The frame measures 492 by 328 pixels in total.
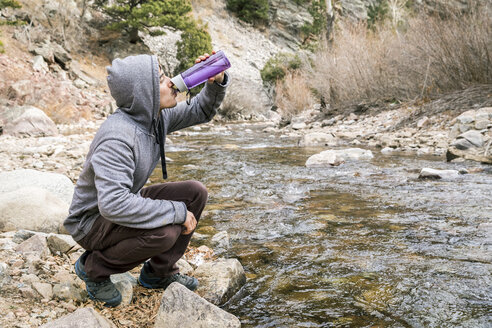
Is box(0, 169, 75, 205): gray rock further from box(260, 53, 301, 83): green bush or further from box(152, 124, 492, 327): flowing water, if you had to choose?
box(260, 53, 301, 83): green bush

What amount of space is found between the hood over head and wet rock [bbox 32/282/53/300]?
915 millimetres

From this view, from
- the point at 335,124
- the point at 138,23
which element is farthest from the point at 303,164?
the point at 138,23

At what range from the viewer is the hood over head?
1931 millimetres

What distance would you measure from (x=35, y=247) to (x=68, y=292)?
50cm

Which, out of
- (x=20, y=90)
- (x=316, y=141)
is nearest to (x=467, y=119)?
(x=316, y=141)

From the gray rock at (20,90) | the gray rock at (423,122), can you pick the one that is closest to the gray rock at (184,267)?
the gray rock at (423,122)

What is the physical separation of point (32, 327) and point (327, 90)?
524 inches

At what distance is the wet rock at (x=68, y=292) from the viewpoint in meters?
2.05

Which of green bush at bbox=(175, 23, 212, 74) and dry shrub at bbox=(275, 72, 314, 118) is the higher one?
green bush at bbox=(175, 23, 212, 74)

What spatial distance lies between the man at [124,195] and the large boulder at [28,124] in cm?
838

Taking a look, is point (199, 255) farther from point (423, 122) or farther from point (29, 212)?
point (423, 122)

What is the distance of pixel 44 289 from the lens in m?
2.04

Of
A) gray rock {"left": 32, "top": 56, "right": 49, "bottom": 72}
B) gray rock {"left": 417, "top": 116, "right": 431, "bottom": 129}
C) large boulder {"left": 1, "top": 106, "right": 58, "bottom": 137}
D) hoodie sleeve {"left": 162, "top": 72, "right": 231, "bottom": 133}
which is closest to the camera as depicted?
hoodie sleeve {"left": 162, "top": 72, "right": 231, "bottom": 133}

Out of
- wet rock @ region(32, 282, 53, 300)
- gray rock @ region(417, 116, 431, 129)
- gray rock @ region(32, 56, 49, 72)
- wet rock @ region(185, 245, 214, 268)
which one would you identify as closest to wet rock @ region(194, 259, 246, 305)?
wet rock @ region(185, 245, 214, 268)
